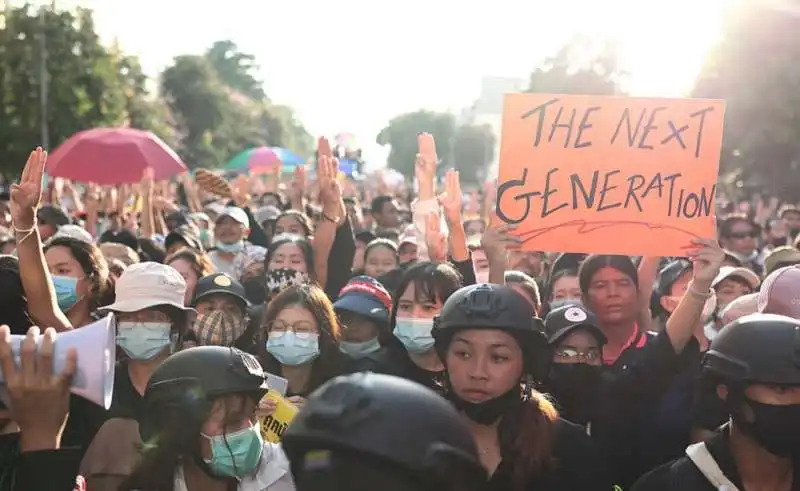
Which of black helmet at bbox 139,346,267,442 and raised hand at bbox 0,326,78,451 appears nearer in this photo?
raised hand at bbox 0,326,78,451

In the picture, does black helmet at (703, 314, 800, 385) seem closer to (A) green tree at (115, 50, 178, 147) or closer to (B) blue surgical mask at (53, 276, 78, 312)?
(B) blue surgical mask at (53, 276, 78, 312)

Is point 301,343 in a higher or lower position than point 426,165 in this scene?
lower

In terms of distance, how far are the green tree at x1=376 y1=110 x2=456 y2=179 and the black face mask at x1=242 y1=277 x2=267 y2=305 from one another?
3154 inches

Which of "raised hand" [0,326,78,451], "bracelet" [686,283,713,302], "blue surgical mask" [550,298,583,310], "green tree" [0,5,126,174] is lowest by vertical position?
"blue surgical mask" [550,298,583,310]

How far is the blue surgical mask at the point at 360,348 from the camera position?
5039 millimetres

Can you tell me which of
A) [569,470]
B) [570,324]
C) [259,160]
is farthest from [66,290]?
[259,160]

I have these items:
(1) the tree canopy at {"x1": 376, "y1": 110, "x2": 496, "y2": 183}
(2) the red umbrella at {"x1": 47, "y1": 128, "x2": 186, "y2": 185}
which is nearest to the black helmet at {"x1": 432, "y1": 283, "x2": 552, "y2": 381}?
(2) the red umbrella at {"x1": 47, "y1": 128, "x2": 186, "y2": 185}

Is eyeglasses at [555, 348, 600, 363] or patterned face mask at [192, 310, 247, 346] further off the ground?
eyeglasses at [555, 348, 600, 363]

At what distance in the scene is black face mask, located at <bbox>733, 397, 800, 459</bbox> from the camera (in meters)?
2.91

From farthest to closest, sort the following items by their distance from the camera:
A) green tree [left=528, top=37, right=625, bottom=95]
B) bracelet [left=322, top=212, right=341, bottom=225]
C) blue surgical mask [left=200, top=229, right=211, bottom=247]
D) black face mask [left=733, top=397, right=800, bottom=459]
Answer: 1. green tree [left=528, top=37, right=625, bottom=95]
2. blue surgical mask [left=200, top=229, right=211, bottom=247]
3. bracelet [left=322, top=212, right=341, bottom=225]
4. black face mask [left=733, top=397, right=800, bottom=459]

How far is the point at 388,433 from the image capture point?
181 centimetres

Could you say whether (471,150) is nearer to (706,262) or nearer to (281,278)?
(281,278)

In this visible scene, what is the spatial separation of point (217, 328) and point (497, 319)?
92.3 inches

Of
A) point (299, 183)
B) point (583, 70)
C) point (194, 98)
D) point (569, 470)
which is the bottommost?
point (569, 470)
